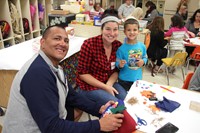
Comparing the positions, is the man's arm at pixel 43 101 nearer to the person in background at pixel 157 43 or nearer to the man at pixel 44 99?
the man at pixel 44 99

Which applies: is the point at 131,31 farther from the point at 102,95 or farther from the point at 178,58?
the point at 178,58

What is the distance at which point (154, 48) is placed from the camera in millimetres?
3799

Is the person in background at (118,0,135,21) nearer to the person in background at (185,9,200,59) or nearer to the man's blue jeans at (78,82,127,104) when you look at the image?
the person in background at (185,9,200,59)

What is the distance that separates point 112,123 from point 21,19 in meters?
3.62

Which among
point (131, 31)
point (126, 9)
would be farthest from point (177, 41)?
point (126, 9)

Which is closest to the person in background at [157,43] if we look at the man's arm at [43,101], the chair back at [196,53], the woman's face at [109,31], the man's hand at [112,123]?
the chair back at [196,53]

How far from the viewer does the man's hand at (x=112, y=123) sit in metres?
1.07

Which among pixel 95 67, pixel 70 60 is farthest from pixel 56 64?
pixel 70 60

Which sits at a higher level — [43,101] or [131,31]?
[131,31]

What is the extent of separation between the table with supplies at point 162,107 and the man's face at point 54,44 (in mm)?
601

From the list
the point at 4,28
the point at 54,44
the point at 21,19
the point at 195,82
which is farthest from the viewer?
the point at 21,19

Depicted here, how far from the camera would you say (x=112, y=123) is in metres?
1.07

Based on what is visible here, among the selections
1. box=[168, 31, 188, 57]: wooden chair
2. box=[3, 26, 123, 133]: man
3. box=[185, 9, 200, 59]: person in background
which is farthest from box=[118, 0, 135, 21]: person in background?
box=[3, 26, 123, 133]: man

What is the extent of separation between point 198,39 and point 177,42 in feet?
1.61
